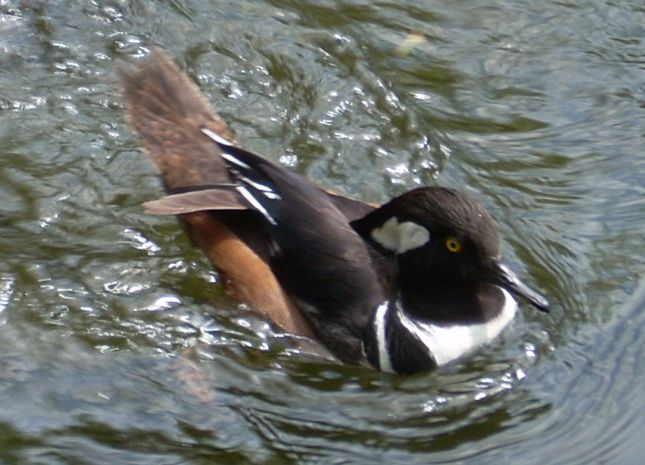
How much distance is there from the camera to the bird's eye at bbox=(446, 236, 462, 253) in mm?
6652

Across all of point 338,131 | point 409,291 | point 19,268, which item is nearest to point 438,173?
point 338,131

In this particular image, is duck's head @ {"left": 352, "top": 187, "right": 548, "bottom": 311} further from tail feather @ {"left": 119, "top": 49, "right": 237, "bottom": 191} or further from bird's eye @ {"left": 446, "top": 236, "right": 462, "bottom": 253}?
tail feather @ {"left": 119, "top": 49, "right": 237, "bottom": 191}

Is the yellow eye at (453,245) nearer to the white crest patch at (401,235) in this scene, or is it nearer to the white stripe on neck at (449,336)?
the white crest patch at (401,235)

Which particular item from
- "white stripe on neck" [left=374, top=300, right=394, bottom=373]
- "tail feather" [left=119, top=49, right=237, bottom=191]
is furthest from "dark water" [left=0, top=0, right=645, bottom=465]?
"tail feather" [left=119, top=49, right=237, bottom=191]

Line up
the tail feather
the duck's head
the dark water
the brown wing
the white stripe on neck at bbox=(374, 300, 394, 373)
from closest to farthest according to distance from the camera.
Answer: the dark water < the duck's head < the white stripe on neck at bbox=(374, 300, 394, 373) < the brown wing < the tail feather

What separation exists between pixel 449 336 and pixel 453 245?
1.46ft

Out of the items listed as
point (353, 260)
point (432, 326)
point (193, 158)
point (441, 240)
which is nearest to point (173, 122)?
point (193, 158)

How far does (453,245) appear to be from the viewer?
6672 millimetres

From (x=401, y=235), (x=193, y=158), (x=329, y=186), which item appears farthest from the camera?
(x=329, y=186)

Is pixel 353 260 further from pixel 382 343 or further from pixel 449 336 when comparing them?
pixel 449 336

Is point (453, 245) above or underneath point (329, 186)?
above

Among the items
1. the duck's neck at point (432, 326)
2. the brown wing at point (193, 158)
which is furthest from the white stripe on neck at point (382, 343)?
the brown wing at point (193, 158)

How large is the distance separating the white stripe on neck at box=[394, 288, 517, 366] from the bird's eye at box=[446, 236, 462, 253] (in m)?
0.38

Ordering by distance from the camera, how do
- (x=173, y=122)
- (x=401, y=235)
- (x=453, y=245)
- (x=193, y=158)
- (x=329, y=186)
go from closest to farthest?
(x=453, y=245) < (x=401, y=235) < (x=193, y=158) < (x=173, y=122) < (x=329, y=186)
